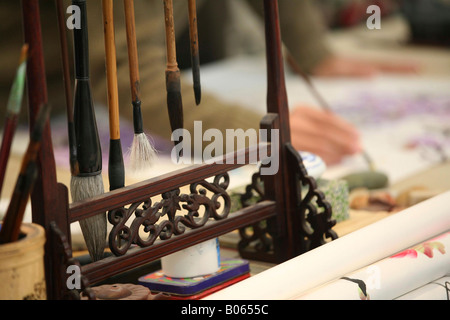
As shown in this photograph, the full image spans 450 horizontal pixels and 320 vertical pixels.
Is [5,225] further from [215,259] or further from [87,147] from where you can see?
[215,259]

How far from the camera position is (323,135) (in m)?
1.73

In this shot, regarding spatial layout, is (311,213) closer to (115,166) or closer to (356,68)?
(115,166)

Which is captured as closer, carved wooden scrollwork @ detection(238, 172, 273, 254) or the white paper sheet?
carved wooden scrollwork @ detection(238, 172, 273, 254)

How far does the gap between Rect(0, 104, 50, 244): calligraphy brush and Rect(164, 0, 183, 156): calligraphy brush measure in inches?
8.5

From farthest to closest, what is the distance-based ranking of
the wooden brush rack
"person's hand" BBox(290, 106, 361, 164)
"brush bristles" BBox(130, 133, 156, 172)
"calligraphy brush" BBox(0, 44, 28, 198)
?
"person's hand" BBox(290, 106, 361, 164) → "brush bristles" BBox(130, 133, 156, 172) → the wooden brush rack → "calligraphy brush" BBox(0, 44, 28, 198)

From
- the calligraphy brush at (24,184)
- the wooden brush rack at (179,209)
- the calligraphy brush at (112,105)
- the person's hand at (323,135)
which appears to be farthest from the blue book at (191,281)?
the person's hand at (323,135)

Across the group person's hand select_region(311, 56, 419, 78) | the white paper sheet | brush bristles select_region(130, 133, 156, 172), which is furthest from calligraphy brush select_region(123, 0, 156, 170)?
person's hand select_region(311, 56, 419, 78)

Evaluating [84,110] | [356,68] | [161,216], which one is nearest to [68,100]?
[84,110]

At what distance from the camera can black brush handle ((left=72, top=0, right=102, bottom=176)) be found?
2.52 feet

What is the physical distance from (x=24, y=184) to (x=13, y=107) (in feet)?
0.20

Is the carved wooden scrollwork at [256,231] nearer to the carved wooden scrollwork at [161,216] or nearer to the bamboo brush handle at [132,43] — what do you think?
the carved wooden scrollwork at [161,216]

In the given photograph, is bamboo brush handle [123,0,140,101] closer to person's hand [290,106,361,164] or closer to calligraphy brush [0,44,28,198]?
calligraphy brush [0,44,28,198]

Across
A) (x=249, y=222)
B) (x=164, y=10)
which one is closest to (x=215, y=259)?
(x=249, y=222)

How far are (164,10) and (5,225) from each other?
0.97 ft
